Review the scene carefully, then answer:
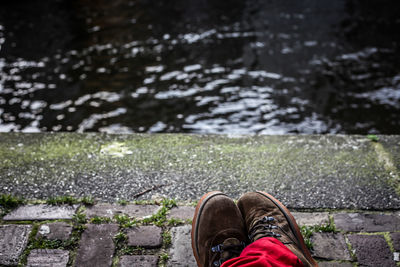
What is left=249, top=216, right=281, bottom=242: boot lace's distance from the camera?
1765 mm

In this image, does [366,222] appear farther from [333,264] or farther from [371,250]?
[333,264]

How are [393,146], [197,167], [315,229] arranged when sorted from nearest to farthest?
[315,229]
[197,167]
[393,146]

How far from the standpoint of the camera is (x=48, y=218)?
6.55ft

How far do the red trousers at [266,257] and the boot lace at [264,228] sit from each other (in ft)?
0.74

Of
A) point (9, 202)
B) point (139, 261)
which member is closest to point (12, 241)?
point (9, 202)

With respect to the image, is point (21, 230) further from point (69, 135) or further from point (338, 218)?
point (338, 218)

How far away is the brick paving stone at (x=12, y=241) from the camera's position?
177 centimetres

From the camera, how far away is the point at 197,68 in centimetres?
497

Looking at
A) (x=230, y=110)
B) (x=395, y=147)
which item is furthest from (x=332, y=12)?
(x=395, y=147)

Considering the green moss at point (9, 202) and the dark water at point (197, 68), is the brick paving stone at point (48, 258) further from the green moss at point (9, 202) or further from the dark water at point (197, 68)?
the dark water at point (197, 68)

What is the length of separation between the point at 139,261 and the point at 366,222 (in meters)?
1.26

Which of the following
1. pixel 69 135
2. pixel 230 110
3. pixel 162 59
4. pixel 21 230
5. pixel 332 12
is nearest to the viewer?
pixel 21 230

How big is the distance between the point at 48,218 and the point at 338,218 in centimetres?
164

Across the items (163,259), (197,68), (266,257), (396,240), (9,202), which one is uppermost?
(266,257)
